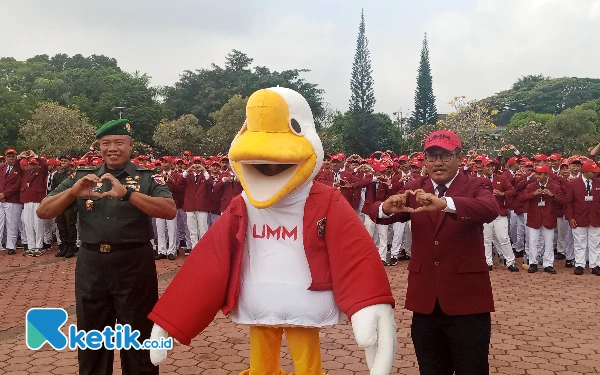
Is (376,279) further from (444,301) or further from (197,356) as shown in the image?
(197,356)

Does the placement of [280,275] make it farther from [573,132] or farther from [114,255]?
[573,132]

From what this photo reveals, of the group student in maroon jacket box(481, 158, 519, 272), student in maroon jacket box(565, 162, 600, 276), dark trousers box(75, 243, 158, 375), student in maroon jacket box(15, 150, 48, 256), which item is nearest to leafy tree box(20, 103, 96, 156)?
student in maroon jacket box(15, 150, 48, 256)

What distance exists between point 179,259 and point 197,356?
6013 mm

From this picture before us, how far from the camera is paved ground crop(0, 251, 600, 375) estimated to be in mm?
4914

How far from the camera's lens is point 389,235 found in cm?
1126

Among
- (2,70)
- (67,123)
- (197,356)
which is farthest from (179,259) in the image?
(2,70)

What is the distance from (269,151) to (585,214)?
8.72m

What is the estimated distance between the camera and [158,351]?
297 centimetres

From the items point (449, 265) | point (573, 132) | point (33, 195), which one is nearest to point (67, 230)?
point (33, 195)

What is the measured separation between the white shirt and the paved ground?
1993 millimetres

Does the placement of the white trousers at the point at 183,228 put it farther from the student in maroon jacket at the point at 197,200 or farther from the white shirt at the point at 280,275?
the white shirt at the point at 280,275

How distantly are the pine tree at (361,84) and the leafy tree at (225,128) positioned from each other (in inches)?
549

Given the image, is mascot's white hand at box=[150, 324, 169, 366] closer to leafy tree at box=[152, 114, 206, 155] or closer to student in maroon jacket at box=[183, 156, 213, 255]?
student in maroon jacket at box=[183, 156, 213, 255]

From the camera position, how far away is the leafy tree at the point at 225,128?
3584cm
